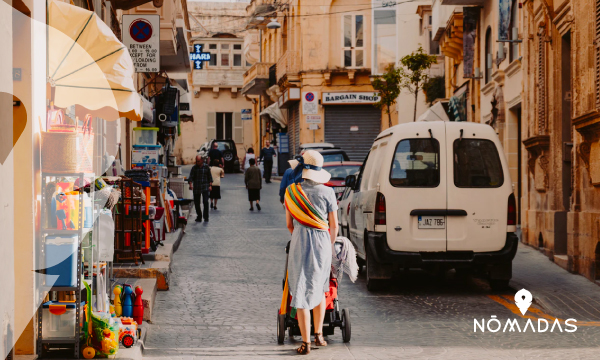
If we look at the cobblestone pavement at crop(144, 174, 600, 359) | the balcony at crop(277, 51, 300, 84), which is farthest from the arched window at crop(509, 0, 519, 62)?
the balcony at crop(277, 51, 300, 84)

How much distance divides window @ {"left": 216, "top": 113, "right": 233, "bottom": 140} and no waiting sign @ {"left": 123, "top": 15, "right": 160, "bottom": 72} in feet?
142

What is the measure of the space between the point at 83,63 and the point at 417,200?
4.69 m

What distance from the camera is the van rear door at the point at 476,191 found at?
1090 cm

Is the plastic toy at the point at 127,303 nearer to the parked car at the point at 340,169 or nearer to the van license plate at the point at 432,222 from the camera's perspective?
the van license plate at the point at 432,222

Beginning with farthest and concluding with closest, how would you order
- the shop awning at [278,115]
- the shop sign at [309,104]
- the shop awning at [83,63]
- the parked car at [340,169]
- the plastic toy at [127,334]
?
the shop awning at [278,115], the shop sign at [309,104], the parked car at [340,169], the shop awning at [83,63], the plastic toy at [127,334]

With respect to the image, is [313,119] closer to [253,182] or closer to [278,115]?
[278,115]

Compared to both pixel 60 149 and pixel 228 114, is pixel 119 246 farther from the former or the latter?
pixel 228 114

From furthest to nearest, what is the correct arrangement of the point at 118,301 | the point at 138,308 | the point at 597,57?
the point at 597,57 → the point at 138,308 → the point at 118,301

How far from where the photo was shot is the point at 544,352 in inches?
308

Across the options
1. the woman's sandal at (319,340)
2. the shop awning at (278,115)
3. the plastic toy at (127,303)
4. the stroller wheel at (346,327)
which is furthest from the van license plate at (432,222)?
the shop awning at (278,115)

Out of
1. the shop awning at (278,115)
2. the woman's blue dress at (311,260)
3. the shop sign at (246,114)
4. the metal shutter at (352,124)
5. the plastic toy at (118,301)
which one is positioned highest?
the shop sign at (246,114)

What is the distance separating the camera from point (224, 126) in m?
59.3

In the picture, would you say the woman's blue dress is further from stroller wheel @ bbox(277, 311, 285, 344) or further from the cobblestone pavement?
the cobblestone pavement

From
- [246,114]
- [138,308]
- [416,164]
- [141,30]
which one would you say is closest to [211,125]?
[246,114]
